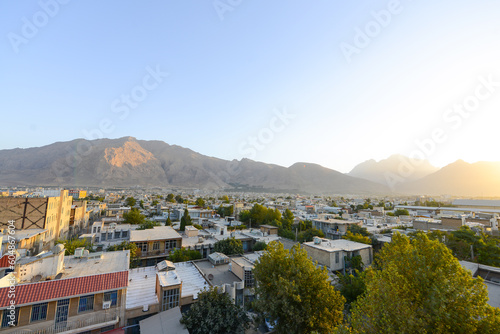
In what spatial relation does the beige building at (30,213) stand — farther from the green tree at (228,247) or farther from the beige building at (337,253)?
the beige building at (337,253)

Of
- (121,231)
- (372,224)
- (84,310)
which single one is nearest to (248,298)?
(84,310)

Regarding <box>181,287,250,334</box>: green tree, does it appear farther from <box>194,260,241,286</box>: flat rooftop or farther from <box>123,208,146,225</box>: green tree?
<box>123,208,146,225</box>: green tree

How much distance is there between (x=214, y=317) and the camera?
1209 cm

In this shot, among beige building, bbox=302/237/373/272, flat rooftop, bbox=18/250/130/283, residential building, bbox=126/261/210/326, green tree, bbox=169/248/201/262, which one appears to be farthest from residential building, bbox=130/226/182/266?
beige building, bbox=302/237/373/272

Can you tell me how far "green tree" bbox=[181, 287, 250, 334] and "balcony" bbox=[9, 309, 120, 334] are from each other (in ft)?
12.7

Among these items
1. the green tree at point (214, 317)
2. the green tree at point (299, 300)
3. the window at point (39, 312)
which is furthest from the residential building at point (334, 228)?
the window at point (39, 312)

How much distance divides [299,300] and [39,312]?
42.5 ft

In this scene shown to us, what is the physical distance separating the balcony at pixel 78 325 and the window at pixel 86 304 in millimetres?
352

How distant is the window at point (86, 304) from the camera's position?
472 inches

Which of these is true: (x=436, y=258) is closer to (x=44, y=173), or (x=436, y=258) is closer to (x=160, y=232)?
(x=160, y=232)

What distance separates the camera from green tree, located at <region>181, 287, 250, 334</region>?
39.0ft

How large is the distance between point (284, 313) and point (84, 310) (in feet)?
34.9

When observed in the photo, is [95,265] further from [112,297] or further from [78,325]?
[78,325]

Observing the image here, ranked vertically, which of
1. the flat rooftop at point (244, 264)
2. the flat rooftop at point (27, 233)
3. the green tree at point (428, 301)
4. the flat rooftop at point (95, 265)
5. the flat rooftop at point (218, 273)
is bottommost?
the flat rooftop at point (218, 273)
